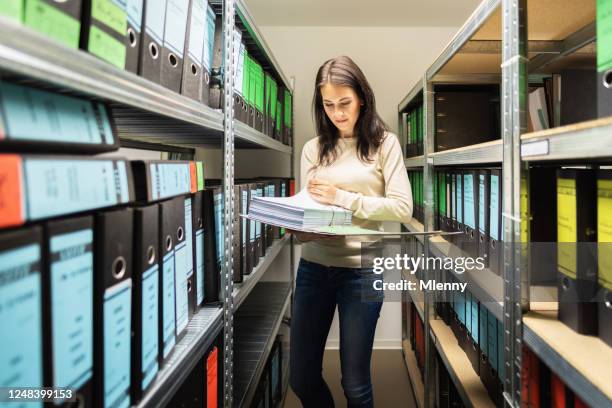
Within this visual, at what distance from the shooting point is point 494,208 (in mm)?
1212

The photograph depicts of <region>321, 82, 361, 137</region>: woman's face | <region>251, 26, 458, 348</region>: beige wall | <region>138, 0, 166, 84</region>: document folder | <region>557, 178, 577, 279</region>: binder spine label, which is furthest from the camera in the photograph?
<region>251, 26, 458, 348</region>: beige wall

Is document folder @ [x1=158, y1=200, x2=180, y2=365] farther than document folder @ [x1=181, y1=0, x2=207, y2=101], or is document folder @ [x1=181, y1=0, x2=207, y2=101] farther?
document folder @ [x1=181, y1=0, x2=207, y2=101]

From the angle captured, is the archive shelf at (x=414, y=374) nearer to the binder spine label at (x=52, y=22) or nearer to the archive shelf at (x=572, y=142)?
the archive shelf at (x=572, y=142)

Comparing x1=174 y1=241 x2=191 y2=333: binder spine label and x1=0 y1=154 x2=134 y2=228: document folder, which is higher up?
x1=0 y1=154 x2=134 y2=228: document folder

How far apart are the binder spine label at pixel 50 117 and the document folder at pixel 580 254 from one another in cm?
85

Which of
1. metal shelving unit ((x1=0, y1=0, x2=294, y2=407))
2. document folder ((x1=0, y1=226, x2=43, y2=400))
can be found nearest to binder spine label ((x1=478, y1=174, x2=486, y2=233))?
metal shelving unit ((x1=0, y1=0, x2=294, y2=407))

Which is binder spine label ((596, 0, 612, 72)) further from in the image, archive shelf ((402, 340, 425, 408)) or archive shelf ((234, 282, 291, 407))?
archive shelf ((402, 340, 425, 408))

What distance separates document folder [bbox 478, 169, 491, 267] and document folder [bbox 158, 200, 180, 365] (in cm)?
97

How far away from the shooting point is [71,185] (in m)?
0.45

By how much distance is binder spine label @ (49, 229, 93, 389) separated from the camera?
43 cm

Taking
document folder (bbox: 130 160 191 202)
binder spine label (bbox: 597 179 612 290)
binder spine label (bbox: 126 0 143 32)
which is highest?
binder spine label (bbox: 126 0 143 32)

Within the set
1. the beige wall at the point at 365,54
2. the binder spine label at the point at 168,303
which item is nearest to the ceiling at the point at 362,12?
the beige wall at the point at 365,54

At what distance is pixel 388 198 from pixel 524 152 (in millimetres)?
612

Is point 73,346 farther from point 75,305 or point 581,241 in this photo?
point 581,241
